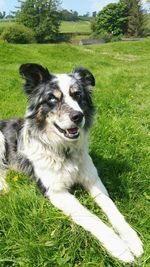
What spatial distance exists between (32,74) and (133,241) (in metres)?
2.06

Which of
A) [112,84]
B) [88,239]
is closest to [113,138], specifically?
[88,239]

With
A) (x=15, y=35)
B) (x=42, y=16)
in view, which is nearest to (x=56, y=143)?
(x=15, y=35)

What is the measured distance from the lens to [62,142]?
157 inches

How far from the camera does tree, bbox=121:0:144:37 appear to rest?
73688mm

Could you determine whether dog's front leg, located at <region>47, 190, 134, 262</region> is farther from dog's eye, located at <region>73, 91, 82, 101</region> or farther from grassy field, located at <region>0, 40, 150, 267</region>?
dog's eye, located at <region>73, 91, 82, 101</region>

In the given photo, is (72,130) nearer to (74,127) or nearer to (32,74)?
(74,127)

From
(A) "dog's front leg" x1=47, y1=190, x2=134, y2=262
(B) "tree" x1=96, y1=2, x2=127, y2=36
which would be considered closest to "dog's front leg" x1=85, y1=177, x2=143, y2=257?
(A) "dog's front leg" x1=47, y1=190, x2=134, y2=262

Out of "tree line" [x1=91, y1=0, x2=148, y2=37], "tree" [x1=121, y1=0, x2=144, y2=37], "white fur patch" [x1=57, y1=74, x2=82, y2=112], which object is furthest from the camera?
"tree line" [x1=91, y1=0, x2=148, y2=37]

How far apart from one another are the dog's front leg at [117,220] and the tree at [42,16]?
209ft

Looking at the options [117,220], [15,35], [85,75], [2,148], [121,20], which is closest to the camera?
[117,220]

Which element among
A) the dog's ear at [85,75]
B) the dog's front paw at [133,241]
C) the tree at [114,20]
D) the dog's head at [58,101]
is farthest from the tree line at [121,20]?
the dog's front paw at [133,241]

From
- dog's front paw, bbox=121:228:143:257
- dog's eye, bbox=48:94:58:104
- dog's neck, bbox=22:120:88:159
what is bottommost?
dog's front paw, bbox=121:228:143:257

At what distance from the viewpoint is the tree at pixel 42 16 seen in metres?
65.4

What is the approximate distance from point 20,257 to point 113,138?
3.04m
